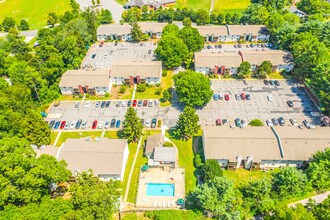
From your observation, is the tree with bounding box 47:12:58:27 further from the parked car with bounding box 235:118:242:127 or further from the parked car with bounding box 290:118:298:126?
the parked car with bounding box 290:118:298:126

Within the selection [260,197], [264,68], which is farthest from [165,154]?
[264,68]

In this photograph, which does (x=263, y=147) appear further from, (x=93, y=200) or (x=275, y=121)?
(x=93, y=200)

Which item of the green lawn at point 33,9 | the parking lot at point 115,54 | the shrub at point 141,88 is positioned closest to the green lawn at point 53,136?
the shrub at point 141,88

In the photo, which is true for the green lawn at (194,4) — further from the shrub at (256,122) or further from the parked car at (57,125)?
the parked car at (57,125)

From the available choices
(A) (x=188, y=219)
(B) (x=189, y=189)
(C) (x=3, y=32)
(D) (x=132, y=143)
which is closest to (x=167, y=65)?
(D) (x=132, y=143)

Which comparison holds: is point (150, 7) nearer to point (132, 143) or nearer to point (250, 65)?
point (250, 65)

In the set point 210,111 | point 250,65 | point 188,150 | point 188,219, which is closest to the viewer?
point 188,219
